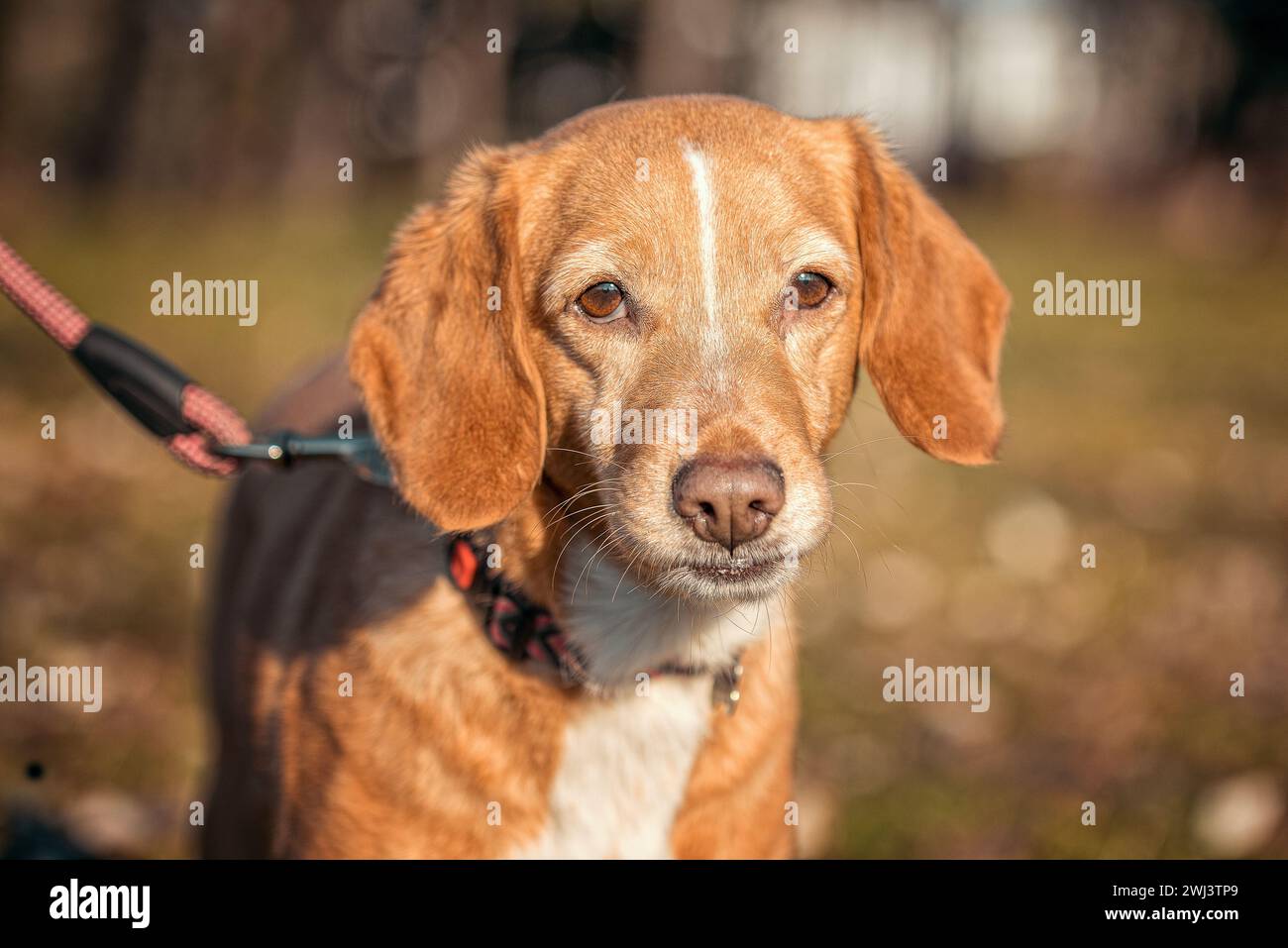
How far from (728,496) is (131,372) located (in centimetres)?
177

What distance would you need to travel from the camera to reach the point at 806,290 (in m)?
3.11

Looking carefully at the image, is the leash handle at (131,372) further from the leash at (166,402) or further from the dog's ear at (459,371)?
the dog's ear at (459,371)

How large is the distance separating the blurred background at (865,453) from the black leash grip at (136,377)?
2.85ft

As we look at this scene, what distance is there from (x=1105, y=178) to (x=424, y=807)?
101ft

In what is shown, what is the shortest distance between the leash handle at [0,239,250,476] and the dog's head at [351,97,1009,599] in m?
0.62

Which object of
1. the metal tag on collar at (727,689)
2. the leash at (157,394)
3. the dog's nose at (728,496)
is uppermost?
the leash at (157,394)

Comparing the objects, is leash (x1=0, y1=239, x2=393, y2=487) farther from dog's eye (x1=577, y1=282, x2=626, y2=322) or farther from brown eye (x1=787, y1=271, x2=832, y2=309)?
brown eye (x1=787, y1=271, x2=832, y2=309)

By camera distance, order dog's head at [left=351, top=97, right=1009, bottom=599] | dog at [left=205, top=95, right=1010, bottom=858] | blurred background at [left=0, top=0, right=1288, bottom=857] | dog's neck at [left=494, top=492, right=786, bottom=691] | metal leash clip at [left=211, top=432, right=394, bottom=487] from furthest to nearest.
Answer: blurred background at [left=0, top=0, right=1288, bottom=857] < metal leash clip at [left=211, top=432, right=394, bottom=487] < dog's neck at [left=494, top=492, right=786, bottom=691] < dog at [left=205, top=95, right=1010, bottom=858] < dog's head at [left=351, top=97, right=1009, bottom=599]

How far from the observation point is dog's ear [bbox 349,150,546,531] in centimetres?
294

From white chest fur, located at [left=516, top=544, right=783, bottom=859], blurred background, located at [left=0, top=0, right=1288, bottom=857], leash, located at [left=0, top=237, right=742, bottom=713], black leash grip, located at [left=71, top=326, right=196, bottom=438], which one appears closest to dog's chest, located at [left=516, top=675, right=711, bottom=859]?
white chest fur, located at [left=516, top=544, right=783, bottom=859]

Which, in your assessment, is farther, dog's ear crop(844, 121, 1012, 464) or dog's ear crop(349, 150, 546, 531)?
dog's ear crop(844, 121, 1012, 464)

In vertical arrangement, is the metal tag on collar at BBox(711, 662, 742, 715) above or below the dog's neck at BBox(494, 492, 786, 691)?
below

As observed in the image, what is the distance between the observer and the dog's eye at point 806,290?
3076 mm

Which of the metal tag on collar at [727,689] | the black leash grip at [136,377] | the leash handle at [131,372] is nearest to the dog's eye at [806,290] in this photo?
the metal tag on collar at [727,689]
